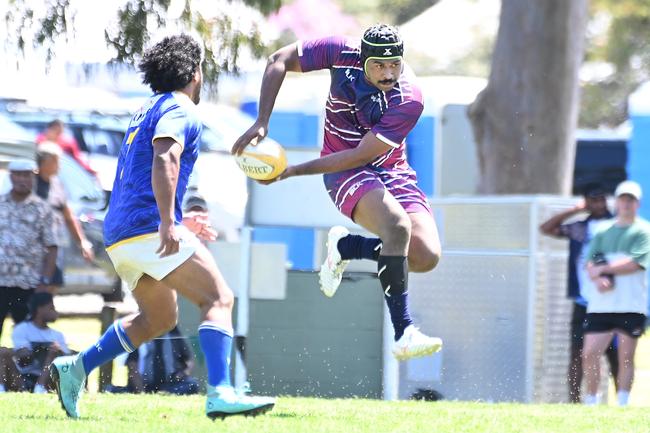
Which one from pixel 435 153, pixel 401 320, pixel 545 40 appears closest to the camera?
pixel 401 320

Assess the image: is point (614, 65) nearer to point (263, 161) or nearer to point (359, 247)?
point (359, 247)

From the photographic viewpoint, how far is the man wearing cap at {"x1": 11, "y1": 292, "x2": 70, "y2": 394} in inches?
430

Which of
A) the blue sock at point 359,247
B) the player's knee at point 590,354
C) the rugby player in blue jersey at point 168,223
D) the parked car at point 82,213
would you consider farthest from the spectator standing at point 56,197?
the rugby player in blue jersey at point 168,223

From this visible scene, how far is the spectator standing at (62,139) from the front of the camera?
15.6 m

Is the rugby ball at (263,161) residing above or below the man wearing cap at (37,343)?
above

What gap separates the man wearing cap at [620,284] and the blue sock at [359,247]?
10.5 ft

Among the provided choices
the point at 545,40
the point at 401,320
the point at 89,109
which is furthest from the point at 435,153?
the point at 401,320

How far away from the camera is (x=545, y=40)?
53.4ft

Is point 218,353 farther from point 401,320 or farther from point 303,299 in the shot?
point 303,299

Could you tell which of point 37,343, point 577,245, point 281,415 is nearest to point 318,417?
point 281,415

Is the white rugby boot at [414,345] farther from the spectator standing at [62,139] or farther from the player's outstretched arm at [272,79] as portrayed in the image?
the spectator standing at [62,139]

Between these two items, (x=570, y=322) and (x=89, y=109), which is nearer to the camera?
(x=570, y=322)

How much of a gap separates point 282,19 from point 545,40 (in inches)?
800

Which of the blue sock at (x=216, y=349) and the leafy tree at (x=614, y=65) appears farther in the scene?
the leafy tree at (x=614, y=65)
